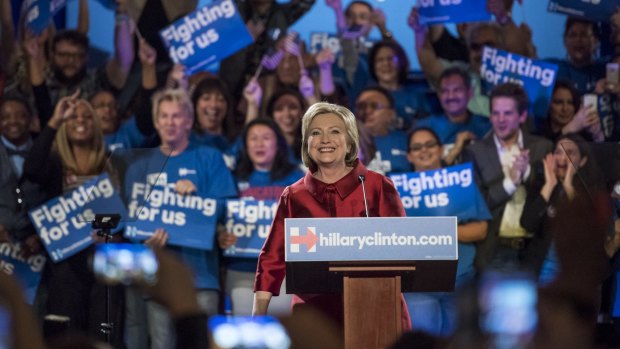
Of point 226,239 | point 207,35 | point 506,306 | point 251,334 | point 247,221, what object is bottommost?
point 226,239

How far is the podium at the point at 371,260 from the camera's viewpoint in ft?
11.1

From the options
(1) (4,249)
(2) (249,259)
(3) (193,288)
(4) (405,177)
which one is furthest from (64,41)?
(3) (193,288)

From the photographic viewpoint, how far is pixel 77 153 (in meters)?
7.55

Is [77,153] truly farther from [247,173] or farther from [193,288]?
[193,288]

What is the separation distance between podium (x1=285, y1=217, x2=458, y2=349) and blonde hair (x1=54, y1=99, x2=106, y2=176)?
13.9 feet

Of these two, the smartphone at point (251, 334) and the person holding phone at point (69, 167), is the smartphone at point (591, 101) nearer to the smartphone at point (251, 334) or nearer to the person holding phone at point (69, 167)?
the person holding phone at point (69, 167)

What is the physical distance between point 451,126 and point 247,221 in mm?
1664

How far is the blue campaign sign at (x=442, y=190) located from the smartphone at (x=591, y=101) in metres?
1.07

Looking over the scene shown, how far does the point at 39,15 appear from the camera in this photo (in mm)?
7906

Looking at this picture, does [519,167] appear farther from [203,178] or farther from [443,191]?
[203,178]

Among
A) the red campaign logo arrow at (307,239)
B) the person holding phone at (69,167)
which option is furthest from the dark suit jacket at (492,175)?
the red campaign logo arrow at (307,239)

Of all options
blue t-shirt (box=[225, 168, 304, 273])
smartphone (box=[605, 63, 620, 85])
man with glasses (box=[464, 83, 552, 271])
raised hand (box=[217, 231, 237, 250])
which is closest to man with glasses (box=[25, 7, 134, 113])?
blue t-shirt (box=[225, 168, 304, 273])

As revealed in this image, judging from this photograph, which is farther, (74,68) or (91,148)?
(74,68)

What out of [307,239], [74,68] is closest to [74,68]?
[74,68]
